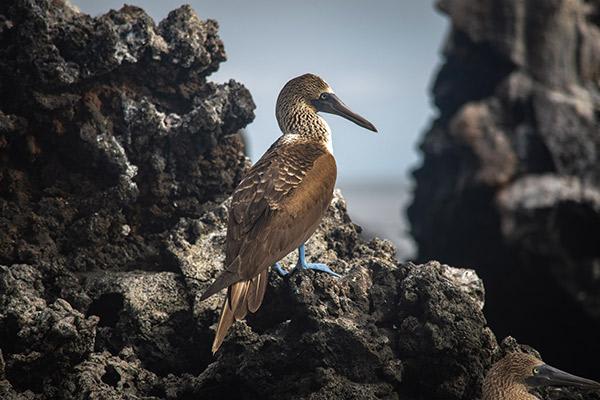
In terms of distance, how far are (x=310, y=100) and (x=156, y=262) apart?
6.43 feet

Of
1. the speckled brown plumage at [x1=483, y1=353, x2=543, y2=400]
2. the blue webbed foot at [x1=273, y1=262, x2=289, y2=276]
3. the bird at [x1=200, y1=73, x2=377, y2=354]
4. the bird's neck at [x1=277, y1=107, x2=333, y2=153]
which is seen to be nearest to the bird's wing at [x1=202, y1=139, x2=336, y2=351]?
the bird at [x1=200, y1=73, x2=377, y2=354]

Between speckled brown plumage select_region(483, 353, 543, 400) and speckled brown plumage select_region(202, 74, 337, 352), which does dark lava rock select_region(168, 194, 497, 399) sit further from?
speckled brown plumage select_region(202, 74, 337, 352)

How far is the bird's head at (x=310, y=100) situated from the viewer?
6922 millimetres

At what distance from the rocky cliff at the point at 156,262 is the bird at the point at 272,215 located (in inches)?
10.3

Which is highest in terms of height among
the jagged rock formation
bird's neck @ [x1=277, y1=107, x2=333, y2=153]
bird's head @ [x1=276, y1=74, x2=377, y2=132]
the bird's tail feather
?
the jagged rock formation

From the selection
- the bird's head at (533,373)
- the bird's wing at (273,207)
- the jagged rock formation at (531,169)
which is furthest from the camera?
the jagged rock formation at (531,169)

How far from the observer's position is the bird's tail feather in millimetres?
5230

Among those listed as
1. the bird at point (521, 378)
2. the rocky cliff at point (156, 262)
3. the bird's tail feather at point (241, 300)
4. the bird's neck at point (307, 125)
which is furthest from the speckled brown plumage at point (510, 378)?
the bird's neck at point (307, 125)

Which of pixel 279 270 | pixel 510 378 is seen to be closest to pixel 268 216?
pixel 279 270

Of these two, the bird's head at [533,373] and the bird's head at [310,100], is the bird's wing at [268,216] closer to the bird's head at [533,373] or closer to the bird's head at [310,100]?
the bird's head at [310,100]

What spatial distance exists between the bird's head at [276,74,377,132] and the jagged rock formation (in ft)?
22.8

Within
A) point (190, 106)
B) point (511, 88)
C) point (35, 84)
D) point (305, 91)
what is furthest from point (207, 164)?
point (511, 88)

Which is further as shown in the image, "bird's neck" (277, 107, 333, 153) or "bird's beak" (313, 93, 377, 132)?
"bird's beak" (313, 93, 377, 132)

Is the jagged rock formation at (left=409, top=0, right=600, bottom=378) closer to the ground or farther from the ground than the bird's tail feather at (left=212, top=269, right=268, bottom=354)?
farther from the ground
